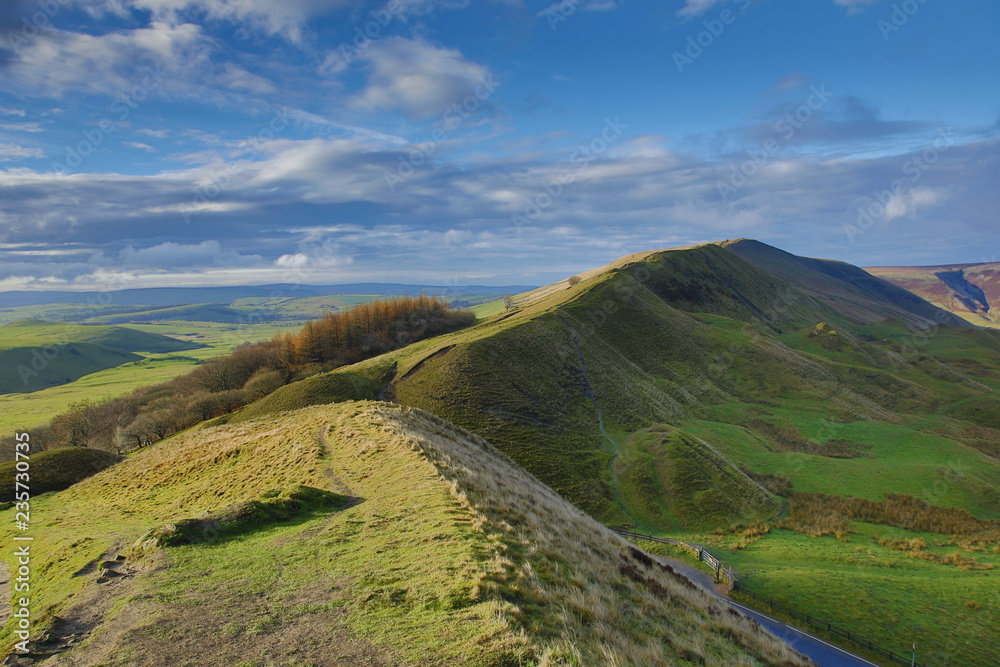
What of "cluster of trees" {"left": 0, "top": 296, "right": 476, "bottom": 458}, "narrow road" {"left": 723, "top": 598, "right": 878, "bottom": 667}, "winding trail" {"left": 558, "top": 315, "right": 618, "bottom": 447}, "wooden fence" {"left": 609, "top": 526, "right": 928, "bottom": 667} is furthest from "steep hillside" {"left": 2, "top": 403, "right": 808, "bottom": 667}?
"cluster of trees" {"left": 0, "top": 296, "right": 476, "bottom": 458}

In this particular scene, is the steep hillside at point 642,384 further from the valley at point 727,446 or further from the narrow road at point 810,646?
the narrow road at point 810,646

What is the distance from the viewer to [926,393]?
101m

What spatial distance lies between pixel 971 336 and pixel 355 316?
8846 inches

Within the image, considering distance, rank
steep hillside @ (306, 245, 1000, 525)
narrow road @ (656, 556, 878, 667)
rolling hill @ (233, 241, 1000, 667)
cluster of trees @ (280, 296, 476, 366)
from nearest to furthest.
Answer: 1. narrow road @ (656, 556, 878, 667)
2. rolling hill @ (233, 241, 1000, 667)
3. steep hillside @ (306, 245, 1000, 525)
4. cluster of trees @ (280, 296, 476, 366)

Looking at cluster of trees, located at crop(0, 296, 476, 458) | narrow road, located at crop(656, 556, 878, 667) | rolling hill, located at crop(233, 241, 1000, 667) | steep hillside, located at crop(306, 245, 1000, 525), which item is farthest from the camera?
cluster of trees, located at crop(0, 296, 476, 458)

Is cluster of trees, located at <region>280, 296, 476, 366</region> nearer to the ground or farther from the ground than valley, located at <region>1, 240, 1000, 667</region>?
farther from the ground

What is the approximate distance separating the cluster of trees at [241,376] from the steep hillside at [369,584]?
5886 centimetres

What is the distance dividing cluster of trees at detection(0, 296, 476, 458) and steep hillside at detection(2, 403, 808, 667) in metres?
58.9

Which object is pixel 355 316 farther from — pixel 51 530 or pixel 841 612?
pixel 841 612

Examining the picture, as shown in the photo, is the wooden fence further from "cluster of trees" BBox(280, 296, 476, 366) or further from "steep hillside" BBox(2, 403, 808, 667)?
"cluster of trees" BBox(280, 296, 476, 366)

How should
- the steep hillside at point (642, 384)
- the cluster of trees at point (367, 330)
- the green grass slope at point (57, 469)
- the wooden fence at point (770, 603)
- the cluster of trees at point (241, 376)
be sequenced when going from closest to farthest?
1. the wooden fence at point (770, 603)
2. the green grass slope at point (57, 469)
3. the steep hillside at point (642, 384)
4. the cluster of trees at point (241, 376)
5. the cluster of trees at point (367, 330)

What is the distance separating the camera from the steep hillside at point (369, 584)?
10133 mm

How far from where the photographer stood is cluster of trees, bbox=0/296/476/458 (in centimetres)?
7669

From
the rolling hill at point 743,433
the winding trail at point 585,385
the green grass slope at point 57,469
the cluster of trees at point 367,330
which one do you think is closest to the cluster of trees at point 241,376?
the cluster of trees at point 367,330
